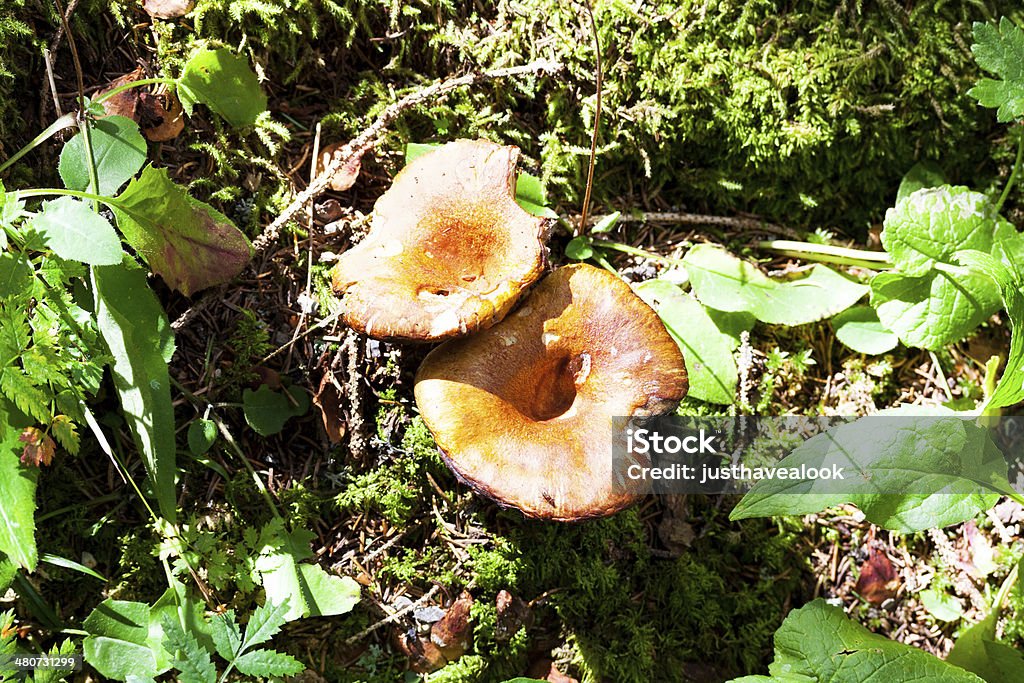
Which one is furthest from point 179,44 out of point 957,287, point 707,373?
point 957,287

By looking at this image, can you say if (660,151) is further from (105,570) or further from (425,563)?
(105,570)

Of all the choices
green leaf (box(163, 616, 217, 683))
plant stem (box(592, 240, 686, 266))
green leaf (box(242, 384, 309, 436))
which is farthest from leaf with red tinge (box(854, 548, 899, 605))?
green leaf (box(163, 616, 217, 683))

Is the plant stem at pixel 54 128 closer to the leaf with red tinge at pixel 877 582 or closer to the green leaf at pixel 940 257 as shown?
the green leaf at pixel 940 257

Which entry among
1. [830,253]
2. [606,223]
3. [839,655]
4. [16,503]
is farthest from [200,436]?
[830,253]

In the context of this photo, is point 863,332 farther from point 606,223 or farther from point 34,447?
point 34,447

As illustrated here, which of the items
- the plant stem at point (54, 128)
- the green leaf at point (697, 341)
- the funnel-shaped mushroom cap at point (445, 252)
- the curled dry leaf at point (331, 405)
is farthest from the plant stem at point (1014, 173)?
the plant stem at point (54, 128)

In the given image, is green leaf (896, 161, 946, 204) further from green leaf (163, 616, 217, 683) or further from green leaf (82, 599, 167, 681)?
A: green leaf (82, 599, 167, 681)
